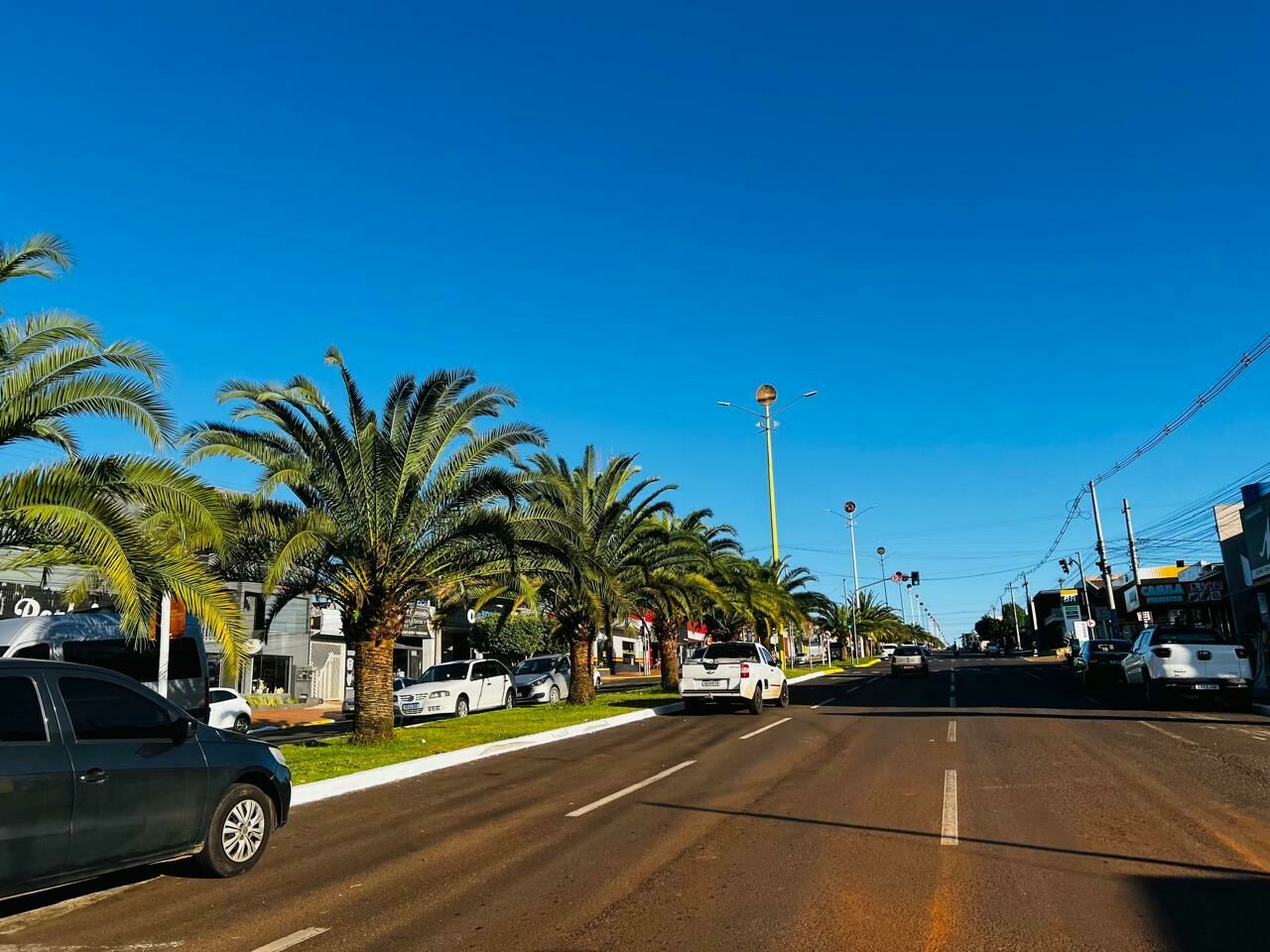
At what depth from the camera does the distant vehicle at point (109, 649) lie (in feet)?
45.2

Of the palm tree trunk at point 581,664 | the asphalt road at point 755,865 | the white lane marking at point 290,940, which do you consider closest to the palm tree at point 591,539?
the palm tree trunk at point 581,664

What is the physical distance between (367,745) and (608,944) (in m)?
12.5

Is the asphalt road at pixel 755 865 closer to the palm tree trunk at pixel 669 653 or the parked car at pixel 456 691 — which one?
the parked car at pixel 456 691

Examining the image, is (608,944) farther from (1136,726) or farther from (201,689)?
(1136,726)

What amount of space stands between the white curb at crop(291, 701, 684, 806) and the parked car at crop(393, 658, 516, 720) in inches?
249

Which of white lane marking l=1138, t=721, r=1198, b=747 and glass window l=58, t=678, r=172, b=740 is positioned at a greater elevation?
glass window l=58, t=678, r=172, b=740

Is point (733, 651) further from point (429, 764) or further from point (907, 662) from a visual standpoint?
point (907, 662)

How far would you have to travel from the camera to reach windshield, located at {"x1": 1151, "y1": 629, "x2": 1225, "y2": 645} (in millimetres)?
20641

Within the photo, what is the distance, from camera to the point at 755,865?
23.0ft

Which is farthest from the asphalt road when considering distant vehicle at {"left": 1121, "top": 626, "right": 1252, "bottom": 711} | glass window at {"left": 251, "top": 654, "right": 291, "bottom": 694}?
glass window at {"left": 251, "top": 654, "right": 291, "bottom": 694}

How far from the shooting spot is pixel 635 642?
88.6 m

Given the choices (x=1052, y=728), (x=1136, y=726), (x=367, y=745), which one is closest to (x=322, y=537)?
(x=367, y=745)

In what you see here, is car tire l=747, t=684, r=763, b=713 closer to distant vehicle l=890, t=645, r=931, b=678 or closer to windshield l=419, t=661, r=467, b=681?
windshield l=419, t=661, r=467, b=681

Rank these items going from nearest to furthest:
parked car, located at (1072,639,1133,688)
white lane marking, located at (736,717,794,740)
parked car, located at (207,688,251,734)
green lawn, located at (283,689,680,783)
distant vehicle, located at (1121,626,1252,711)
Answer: green lawn, located at (283,689,680,783) → white lane marking, located at (736,717,794,740) → distant vehicle, located at (1121,626,1252,711) → parked car, located at (207,688,251,734) → parked car, located at (1072,639,1133,688)
